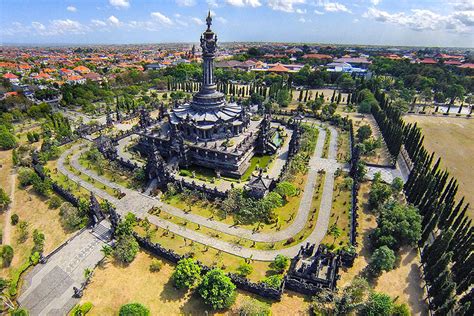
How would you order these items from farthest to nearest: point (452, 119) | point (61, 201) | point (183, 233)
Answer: point (452, 119) → point (61, 201) → point (183, 233)

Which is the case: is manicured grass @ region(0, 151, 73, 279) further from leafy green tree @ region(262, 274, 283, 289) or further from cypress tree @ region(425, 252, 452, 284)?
cypress tree @ region(425, 252, 452, 284)

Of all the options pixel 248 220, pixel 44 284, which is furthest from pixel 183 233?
pixel 44 284

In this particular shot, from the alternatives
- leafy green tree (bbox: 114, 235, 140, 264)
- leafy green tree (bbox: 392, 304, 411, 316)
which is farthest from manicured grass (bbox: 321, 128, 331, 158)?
leafy green tree (bbox: 114, 235, 140, 264)

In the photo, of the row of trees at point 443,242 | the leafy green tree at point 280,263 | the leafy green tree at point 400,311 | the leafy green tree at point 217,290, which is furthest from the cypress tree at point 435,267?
the leafy green tree at point 217,290

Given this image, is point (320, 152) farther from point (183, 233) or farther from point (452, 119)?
point (452, 119)

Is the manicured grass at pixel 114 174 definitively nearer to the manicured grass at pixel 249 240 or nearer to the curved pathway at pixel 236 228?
the curved pathway at pixel 236 228
